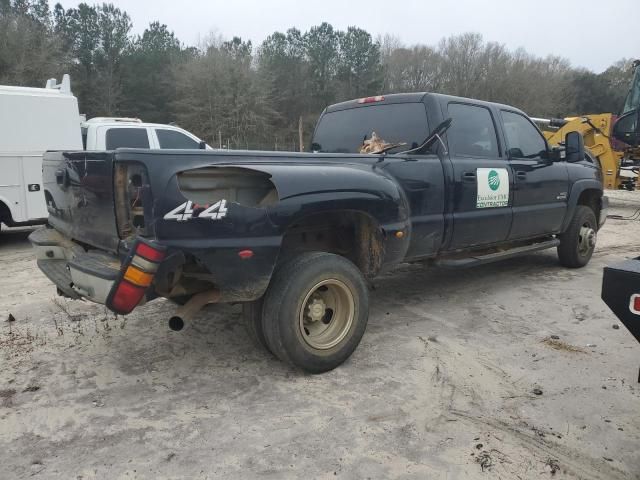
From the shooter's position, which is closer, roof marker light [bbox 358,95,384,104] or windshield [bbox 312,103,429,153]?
windshield [bbox 312,103,429,153]

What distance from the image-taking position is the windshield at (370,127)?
14.8 ft

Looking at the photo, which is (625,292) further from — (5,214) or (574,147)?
(5,214)

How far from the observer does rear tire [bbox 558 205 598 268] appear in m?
6.18

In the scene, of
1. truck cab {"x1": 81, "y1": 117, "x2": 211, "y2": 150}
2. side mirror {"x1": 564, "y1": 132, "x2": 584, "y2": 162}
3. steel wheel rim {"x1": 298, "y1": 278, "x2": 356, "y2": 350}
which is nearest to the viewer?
steel wheel rim {"x1": 298, "y1": 278, "x2": 356, "y2": 350}

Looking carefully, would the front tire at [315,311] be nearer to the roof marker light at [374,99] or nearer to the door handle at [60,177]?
the door handle at [60,177]

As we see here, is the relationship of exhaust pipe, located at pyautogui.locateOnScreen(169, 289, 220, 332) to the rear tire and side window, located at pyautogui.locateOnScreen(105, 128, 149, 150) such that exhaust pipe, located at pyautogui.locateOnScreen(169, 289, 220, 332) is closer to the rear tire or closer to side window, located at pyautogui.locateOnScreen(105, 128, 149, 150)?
the rear tire

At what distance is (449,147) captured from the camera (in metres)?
4.50

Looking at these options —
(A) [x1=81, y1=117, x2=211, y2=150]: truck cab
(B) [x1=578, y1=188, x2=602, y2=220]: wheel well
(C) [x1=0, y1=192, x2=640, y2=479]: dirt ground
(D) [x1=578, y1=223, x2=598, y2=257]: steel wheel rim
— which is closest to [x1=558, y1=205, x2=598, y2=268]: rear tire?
(D) [x1=578, y1=223, x2=598, y2=257]: steel wheel rim

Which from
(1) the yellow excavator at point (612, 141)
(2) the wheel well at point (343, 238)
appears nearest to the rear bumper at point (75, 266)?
(2) the wheel well at point (343, 238)

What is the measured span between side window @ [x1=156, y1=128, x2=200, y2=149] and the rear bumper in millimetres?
4980

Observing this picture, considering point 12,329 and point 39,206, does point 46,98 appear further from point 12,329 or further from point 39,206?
point 12,329

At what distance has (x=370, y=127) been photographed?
15.9 feet

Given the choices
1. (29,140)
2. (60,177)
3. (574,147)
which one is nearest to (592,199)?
(574,147)

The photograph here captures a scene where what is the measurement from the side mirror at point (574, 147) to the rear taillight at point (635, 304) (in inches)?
167
